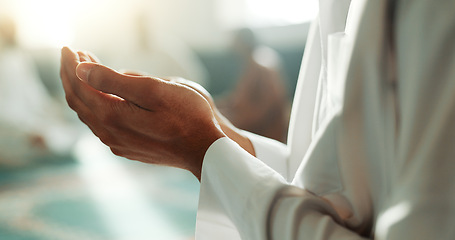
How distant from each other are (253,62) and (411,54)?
2.31 m

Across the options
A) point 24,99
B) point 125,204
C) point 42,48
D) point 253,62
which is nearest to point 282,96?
point 253,62

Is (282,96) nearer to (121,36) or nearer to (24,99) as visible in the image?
(24,99)

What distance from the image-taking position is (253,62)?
258 centimetres

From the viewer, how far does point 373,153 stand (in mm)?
321

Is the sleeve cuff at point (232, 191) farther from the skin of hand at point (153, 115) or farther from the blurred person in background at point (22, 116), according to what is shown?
the blurred person in background at point (22, 116)

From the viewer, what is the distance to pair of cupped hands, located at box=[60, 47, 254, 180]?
1.35 ft

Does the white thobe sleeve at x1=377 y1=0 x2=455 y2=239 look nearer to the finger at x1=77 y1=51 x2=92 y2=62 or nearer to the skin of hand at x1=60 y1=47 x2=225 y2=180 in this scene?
the skin of hand at x1=60 y1=47 x2=225 y2=180

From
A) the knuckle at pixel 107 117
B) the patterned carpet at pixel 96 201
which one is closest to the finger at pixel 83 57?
the knuckle at pixel 107 117

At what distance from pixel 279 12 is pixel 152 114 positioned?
12.8 ft

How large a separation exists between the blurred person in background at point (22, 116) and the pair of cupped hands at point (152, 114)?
205cm

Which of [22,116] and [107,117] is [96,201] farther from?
[107,117]

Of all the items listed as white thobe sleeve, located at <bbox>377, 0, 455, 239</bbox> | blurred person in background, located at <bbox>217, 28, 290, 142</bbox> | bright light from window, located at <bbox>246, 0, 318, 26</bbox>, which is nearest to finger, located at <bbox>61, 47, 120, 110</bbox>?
white thobe sleeve, located at <bbox>377, 0, 455, 239</bbox>

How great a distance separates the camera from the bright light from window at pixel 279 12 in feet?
12.9

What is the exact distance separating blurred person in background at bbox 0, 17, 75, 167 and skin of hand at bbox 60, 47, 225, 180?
6.73ft
